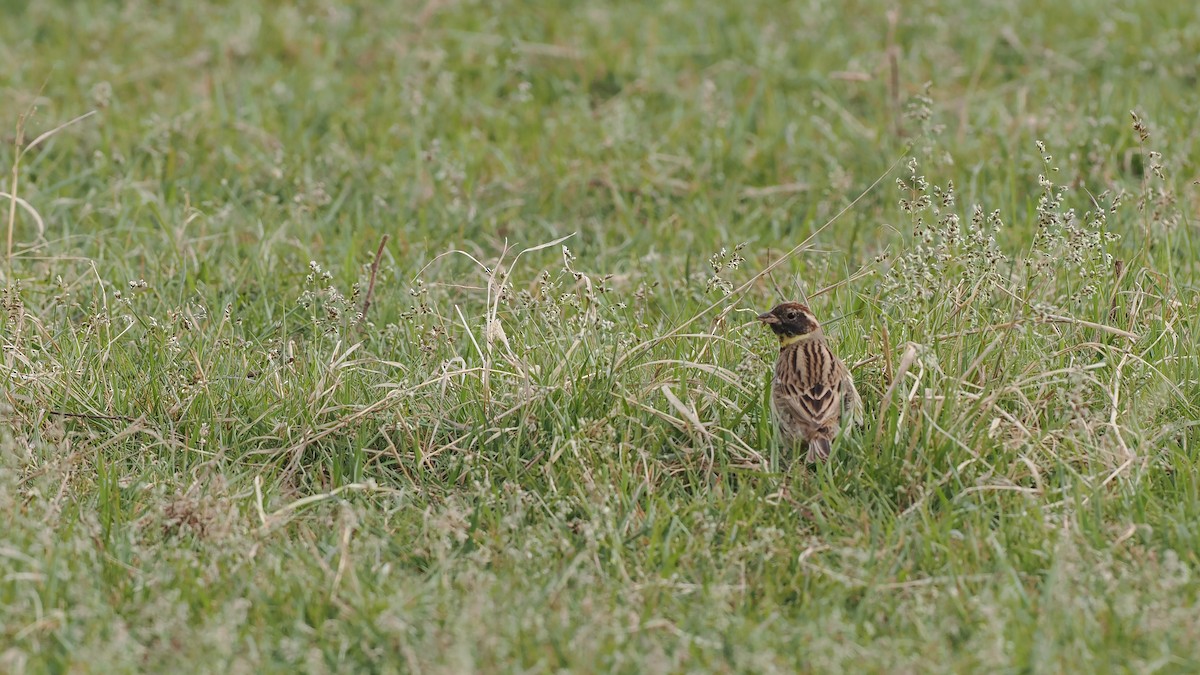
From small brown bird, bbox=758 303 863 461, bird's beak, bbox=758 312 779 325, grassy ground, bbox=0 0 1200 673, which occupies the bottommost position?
grassy ground, bbox=0 0 1200 673

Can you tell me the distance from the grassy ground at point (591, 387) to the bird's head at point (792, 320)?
158 millimetres

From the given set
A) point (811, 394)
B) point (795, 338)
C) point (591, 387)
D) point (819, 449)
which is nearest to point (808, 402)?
point (811, 394)

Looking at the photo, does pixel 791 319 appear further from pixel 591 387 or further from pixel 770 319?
pixel 591 387

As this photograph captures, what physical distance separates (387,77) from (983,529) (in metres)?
5.44

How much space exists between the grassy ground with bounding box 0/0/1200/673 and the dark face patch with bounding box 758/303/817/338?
0.16 m

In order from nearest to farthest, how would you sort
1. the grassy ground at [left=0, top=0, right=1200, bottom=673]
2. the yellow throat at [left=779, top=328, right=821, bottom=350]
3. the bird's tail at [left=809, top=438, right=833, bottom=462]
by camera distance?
the grassy ground at [left=0, top=0, right=1200, bottom=673] → the bird's tail at [left=809, top=438, right=833, bottom=462] → the yellow throat at [left=779, top=328, right=821, bottom=350]

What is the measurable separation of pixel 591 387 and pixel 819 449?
0.77 meters

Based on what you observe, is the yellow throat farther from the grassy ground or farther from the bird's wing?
the bird's wing

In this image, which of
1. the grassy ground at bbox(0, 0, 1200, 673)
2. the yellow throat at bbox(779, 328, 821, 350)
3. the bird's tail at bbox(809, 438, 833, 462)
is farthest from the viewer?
the yellow throat at bbox(779, 328, 821, 350)

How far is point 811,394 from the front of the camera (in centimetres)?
512

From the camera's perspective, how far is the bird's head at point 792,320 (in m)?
5.58

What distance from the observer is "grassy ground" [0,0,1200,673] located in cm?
432

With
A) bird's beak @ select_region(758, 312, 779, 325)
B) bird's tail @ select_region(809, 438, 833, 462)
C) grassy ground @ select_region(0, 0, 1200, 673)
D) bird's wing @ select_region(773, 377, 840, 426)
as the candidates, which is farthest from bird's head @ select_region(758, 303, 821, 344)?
bird's tail @ select_region(809, 438, 833, 462)

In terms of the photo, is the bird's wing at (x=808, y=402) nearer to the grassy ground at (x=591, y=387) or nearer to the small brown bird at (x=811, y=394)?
the small brown bird at (x=811, y=394)
